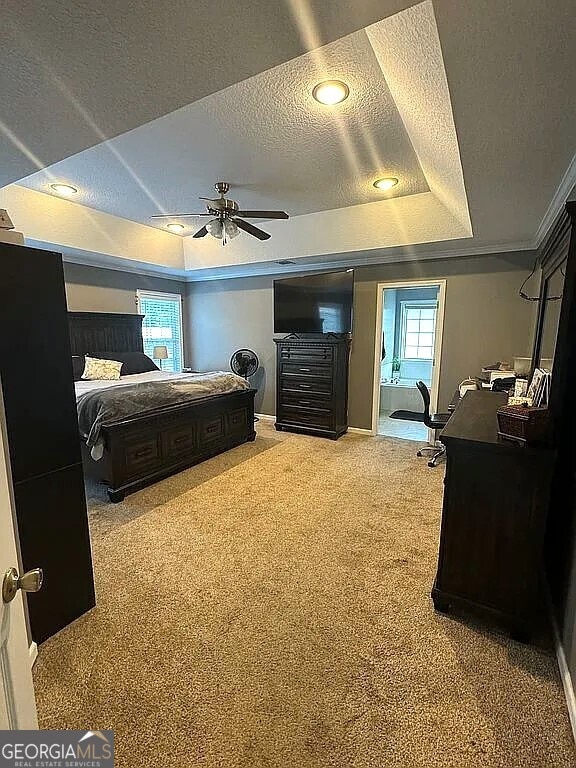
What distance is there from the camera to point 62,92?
1431 mm

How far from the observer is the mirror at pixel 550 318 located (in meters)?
2.21

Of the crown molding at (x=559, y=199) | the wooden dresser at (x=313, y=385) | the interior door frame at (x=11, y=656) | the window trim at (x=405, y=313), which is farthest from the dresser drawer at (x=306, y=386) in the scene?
the interior door frame at (x=11, y=656)

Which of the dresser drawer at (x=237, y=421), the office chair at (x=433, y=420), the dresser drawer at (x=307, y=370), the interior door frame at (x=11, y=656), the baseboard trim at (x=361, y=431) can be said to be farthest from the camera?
the baseboard trim at (x=361, y=431)

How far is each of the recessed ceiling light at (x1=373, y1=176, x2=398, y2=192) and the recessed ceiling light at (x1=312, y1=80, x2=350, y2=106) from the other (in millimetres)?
1384

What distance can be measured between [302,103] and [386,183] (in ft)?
5.14

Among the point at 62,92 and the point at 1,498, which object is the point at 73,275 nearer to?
the point at 62,92

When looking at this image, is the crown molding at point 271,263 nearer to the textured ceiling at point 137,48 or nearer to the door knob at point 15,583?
the textured ceiling at point 137,48

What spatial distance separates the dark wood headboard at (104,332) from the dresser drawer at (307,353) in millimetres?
2354

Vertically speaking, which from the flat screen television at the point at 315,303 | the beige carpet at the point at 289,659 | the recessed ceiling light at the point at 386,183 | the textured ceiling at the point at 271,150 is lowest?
the beige carpet at the point at 289,659

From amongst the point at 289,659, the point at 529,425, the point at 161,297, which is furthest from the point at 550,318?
the point at 161,297

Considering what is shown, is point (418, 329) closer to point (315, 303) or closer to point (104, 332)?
point (315, 303)

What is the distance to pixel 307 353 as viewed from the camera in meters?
4.98

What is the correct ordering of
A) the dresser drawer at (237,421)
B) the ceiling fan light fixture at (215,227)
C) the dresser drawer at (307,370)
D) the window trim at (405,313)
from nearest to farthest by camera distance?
the ceiling fan light fixture at (215,227)
the dresser drawer at (237,421)
the dresser drawer at (307,370)
the window trim at (405,313)

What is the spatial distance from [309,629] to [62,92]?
2.58 m
